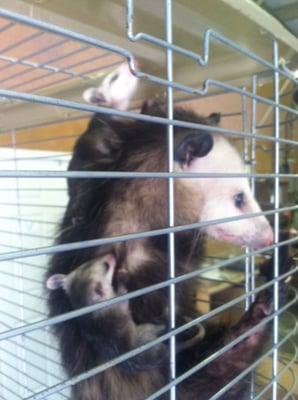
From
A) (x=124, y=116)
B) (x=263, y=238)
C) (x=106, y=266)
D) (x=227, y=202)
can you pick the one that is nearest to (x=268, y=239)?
(x=263, y=238)

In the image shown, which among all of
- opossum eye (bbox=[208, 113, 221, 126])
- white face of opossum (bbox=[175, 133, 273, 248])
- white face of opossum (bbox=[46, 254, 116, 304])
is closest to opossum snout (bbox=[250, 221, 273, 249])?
white face of opossum (bbox=[175, 133, 273, 248])

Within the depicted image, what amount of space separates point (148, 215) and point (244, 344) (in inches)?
13.3

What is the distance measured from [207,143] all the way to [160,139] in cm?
22

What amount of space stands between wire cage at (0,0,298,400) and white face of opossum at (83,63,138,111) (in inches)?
1.3

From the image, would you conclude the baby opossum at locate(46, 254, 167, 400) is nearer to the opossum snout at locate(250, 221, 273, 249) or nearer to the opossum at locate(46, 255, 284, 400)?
the opossum at locate(46, 255, 284, 400)

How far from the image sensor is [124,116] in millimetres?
357

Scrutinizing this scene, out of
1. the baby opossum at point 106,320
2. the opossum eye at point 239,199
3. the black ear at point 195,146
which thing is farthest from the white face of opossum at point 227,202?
the baby opossum at point 106,320

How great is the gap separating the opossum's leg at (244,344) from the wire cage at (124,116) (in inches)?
1.2

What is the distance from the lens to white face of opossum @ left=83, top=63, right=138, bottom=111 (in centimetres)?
82

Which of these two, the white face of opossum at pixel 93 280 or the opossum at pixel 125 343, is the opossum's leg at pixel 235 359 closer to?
the opossum at pixel 125 343

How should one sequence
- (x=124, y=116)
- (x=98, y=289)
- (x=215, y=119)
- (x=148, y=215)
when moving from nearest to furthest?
(x=124, y=116) < (x=98, y=289) < (x=148, y=215) < (x=215, y=119)

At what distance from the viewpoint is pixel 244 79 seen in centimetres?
78

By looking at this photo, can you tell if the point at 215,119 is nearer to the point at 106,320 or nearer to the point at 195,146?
the point at 195,146

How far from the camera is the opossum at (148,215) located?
0.78 m
